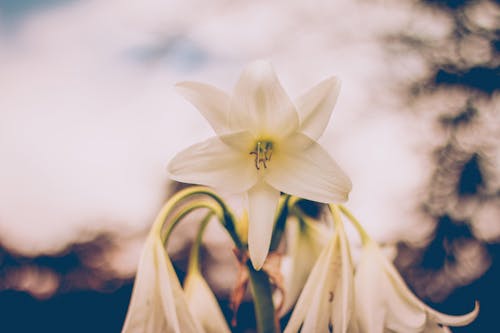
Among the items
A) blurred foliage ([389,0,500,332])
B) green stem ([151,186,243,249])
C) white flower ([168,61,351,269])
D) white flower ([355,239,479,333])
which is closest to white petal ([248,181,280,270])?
white flower ([168,61,351,269])

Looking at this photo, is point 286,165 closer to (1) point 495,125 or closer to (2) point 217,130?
(2) point 217,130

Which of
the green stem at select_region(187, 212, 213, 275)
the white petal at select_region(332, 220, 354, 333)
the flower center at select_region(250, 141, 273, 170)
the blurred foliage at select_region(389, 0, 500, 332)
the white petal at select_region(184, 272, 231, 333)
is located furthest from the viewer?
the blurred foliage at select_region(389, 0, 500, 332)

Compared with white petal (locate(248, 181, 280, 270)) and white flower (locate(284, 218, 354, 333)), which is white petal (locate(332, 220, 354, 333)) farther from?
white petal (locate(248, 181, 280, 270))

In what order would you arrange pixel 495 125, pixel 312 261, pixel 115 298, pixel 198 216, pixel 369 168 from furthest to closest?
1. pixel 198 216
2. pixel 115 298
3. pixel 495 125
4. pixel 369 168
5. pixel 312 261

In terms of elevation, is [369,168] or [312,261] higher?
[312,261]

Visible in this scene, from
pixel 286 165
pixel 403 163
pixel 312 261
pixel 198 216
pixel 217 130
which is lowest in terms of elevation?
pixel 198 216

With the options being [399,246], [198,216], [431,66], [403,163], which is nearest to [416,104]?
[431,66]
